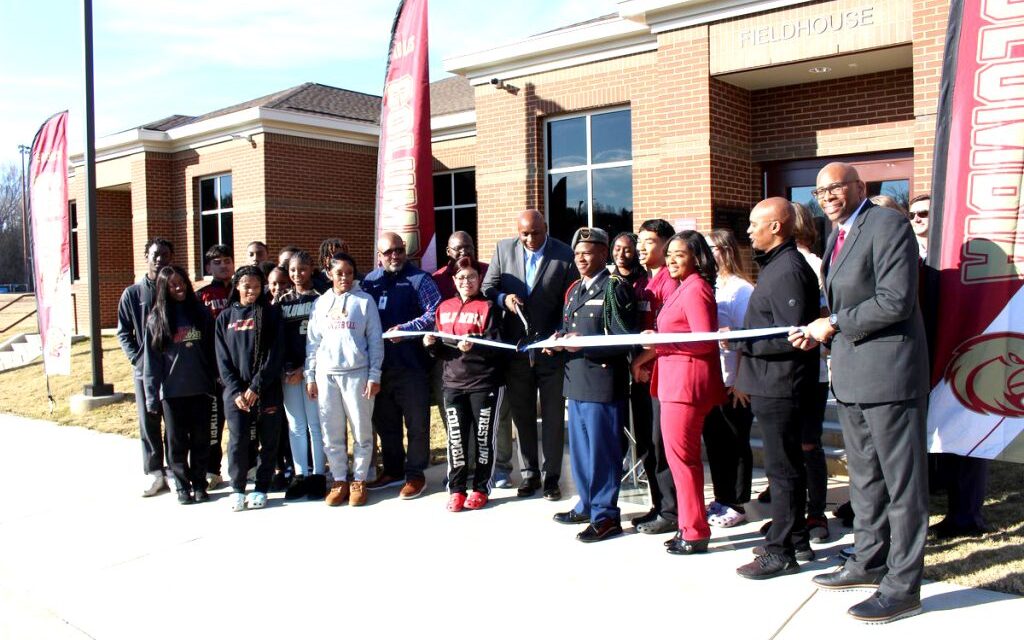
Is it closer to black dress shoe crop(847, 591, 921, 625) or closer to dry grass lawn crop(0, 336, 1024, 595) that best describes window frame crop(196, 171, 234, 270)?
dry grass lawn crop(0, 336, 1024, 595)

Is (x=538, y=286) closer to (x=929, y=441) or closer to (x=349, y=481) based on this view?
(x=349, y=481)

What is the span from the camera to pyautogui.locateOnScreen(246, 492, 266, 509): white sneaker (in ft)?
19.5

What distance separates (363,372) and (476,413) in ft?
3.12

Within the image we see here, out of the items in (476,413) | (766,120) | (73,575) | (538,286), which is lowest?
(73,575)

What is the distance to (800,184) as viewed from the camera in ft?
32.6

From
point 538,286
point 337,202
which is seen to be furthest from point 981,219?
point 337,202

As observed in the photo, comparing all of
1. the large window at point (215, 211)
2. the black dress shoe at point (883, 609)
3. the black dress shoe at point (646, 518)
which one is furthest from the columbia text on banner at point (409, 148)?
the large window at point (215, 211)

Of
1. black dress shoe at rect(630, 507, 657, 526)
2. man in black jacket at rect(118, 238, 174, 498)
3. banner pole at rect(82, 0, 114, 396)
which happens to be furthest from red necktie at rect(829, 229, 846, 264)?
banner pole at rect(82, 0, 114, 396)

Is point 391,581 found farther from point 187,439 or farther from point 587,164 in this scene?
point 587,164

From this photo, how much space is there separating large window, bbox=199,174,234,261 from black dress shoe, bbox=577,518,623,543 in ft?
45.4

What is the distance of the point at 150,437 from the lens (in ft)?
21.3

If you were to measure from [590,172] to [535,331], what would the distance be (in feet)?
18.8

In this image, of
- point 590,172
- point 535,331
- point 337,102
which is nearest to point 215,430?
point 535,331

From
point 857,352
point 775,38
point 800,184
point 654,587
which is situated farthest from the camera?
point 800,184
